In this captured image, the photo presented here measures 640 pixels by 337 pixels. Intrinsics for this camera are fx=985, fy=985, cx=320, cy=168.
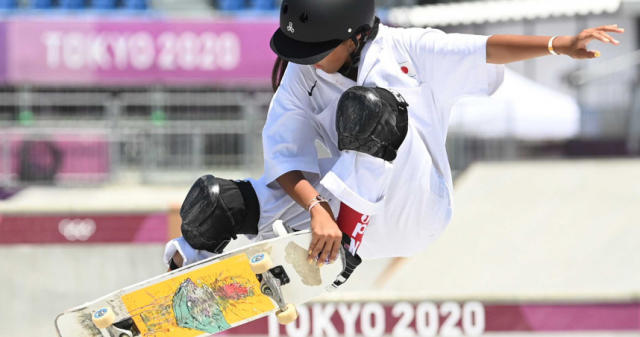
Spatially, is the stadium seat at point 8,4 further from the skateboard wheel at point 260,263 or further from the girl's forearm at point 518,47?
the girl's forearm at point 518,47

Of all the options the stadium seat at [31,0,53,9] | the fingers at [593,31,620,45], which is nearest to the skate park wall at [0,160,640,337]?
the stadium seat at [31,0,53,9]

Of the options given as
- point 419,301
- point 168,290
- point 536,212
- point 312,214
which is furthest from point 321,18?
point 536,212

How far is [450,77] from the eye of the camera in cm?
377

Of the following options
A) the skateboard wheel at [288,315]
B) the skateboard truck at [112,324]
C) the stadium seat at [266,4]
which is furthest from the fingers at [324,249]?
the stadium seat at [266,4]

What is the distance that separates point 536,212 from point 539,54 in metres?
8.51

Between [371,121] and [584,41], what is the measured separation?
80 centimetres

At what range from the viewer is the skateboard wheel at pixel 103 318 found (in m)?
4.01

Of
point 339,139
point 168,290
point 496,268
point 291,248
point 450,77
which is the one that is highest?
point 450,77

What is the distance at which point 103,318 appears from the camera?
13.1ft

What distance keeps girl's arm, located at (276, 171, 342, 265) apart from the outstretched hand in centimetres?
105

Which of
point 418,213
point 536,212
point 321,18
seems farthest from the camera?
point 536,212

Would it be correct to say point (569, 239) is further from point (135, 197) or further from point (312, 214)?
point (312, 214)

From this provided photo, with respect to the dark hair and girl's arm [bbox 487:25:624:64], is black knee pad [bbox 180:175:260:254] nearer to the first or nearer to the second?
the dark hair

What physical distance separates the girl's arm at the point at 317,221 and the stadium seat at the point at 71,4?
1392 centimetres
